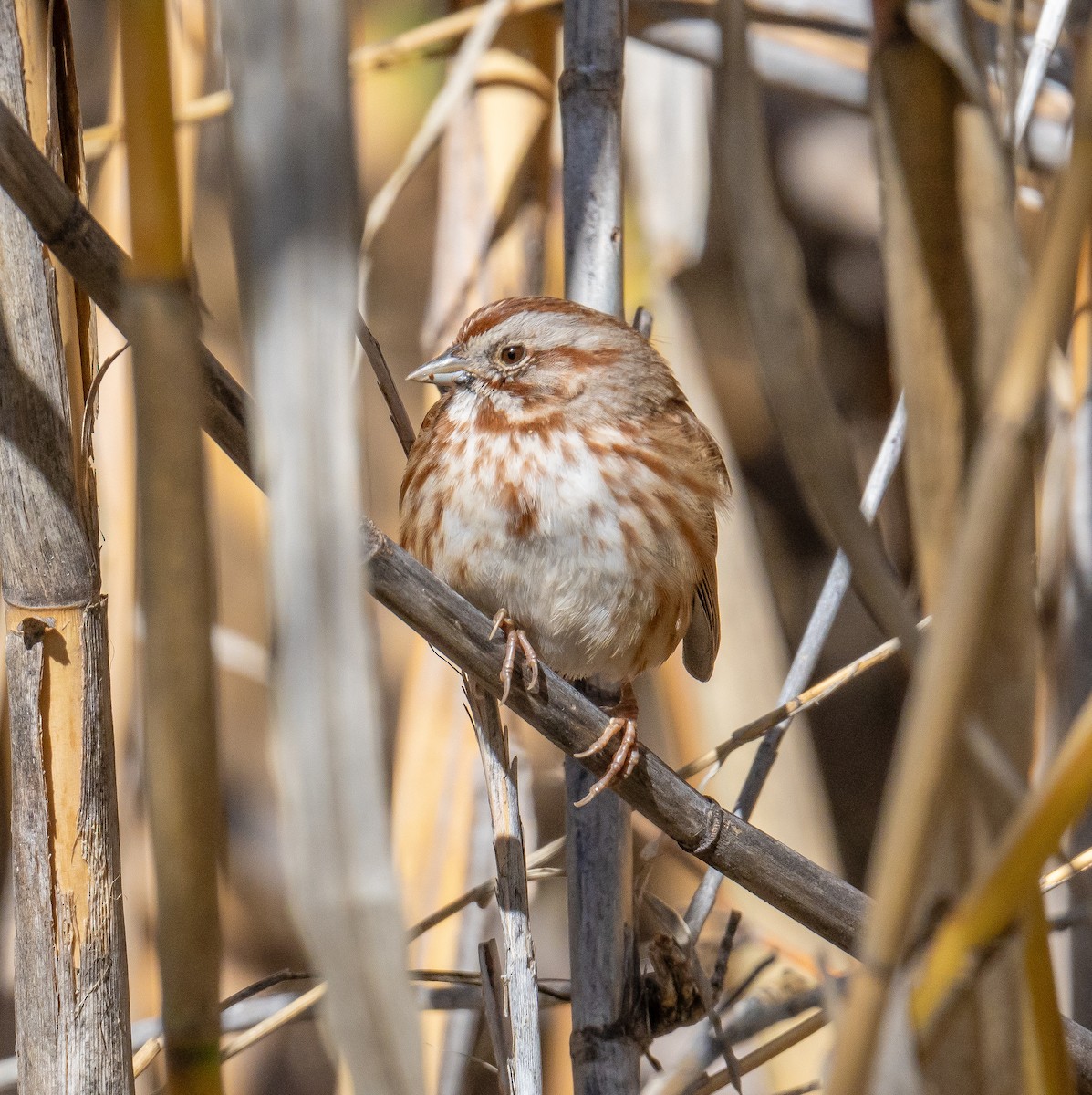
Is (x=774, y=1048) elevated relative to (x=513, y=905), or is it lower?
lower

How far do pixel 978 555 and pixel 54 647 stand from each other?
87cm

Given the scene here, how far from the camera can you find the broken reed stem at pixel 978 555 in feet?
1.70

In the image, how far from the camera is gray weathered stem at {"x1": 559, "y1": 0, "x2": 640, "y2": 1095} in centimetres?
150

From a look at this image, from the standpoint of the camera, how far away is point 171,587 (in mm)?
520

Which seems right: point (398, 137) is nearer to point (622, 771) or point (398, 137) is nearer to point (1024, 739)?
point (622, 771)

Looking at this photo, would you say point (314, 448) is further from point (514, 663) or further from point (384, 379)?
point (384, 379)

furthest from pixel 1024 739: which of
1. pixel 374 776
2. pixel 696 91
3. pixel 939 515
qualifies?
pixel 696 91

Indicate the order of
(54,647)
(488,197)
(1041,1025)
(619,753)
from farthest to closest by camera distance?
(488,197)
(619,753)
(54,647)
(1041,1025)

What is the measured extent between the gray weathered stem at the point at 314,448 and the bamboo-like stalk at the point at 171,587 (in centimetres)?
3

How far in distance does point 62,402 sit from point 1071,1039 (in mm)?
1161

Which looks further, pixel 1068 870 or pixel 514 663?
pixel 1068 870

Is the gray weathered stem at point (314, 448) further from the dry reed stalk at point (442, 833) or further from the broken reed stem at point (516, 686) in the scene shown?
the dry reed stalk at point (442, 833)

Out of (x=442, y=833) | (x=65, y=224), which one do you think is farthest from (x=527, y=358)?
(x=65, y=224)

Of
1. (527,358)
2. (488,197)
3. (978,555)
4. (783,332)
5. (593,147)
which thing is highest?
(488,197)
